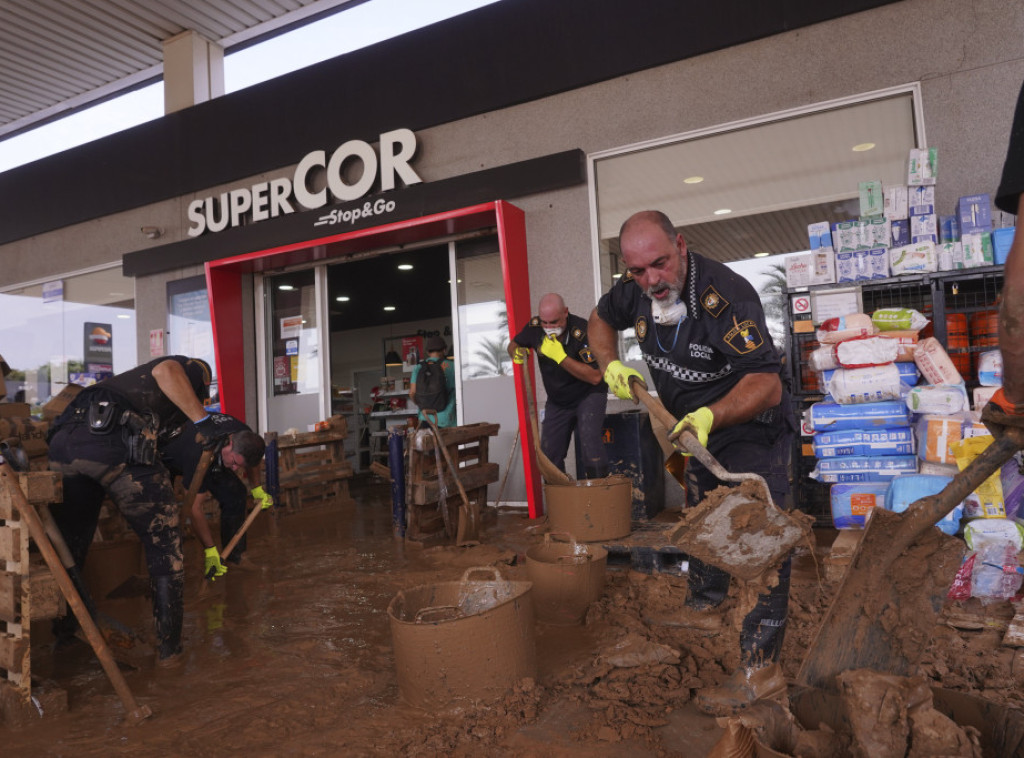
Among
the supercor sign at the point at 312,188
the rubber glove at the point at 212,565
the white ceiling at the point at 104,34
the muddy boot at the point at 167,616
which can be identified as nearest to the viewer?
the muddy boot at the point at 167,616

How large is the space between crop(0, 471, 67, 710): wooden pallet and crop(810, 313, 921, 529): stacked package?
4172 mm

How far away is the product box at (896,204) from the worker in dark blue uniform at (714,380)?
2.49 meters

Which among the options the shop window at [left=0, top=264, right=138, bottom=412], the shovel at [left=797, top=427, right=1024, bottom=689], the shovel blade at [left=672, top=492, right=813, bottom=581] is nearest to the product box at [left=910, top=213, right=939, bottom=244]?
the shovel blade at [left=672, top=492, right=813, bottom=581]

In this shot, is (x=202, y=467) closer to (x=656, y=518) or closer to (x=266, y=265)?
(x=656, y=518)

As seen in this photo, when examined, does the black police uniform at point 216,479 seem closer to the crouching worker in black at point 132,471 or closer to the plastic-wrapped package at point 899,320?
the crouching worker in black at point 132,471

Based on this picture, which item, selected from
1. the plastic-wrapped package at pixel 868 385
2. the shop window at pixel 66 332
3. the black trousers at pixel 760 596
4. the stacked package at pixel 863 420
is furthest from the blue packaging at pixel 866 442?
the shop window at pixel 66 332

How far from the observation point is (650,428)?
536 centimetres

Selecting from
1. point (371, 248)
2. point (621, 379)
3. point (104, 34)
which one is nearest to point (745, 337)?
point (621, 379)

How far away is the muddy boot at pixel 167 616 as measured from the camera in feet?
10.4

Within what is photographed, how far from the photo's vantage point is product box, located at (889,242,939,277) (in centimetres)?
449

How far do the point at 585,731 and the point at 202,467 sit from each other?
321 cm

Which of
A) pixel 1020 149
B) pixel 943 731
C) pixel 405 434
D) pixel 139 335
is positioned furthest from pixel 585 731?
pixel 139 335

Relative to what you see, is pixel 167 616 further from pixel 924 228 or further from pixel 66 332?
pixel 66 332

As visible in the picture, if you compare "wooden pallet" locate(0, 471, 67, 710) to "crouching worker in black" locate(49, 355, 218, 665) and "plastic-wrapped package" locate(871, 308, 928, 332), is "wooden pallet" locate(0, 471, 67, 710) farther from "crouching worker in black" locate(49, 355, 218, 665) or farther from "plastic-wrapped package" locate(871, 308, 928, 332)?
"plastic-wrapped package" locate(871, 308, 928, 332)
